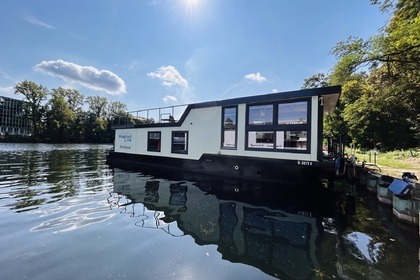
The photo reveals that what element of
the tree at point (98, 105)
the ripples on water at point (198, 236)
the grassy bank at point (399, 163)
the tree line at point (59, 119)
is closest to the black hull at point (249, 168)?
the ripples on water at point (198, 236)

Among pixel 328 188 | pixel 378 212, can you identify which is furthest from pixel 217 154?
pixel 378 212

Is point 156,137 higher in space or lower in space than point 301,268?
higher

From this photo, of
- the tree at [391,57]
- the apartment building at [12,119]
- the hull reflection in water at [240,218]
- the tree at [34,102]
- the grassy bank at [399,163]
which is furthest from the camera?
the apartment building at [12,119]

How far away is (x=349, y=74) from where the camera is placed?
10.3 metres

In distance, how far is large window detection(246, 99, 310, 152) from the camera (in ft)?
27.8

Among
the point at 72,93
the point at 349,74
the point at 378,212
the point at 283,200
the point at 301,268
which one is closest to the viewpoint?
the point at 301,268

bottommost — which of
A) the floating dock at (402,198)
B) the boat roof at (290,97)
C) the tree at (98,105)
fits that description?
the floating dock at (402,198)

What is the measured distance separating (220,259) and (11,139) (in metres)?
61.1

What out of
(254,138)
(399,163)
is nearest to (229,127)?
(254,138)

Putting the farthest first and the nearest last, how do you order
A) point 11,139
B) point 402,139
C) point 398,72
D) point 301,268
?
point 11,139 < point 402,139 < point 398,72 < point 301,268

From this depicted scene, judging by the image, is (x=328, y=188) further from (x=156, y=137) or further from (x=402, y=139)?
(x=402, y=139)

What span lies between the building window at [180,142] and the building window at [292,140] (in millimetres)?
5039

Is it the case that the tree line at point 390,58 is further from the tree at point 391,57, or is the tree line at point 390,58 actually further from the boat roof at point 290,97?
the boat roof at point 290,97

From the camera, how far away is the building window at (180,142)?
11914mm
